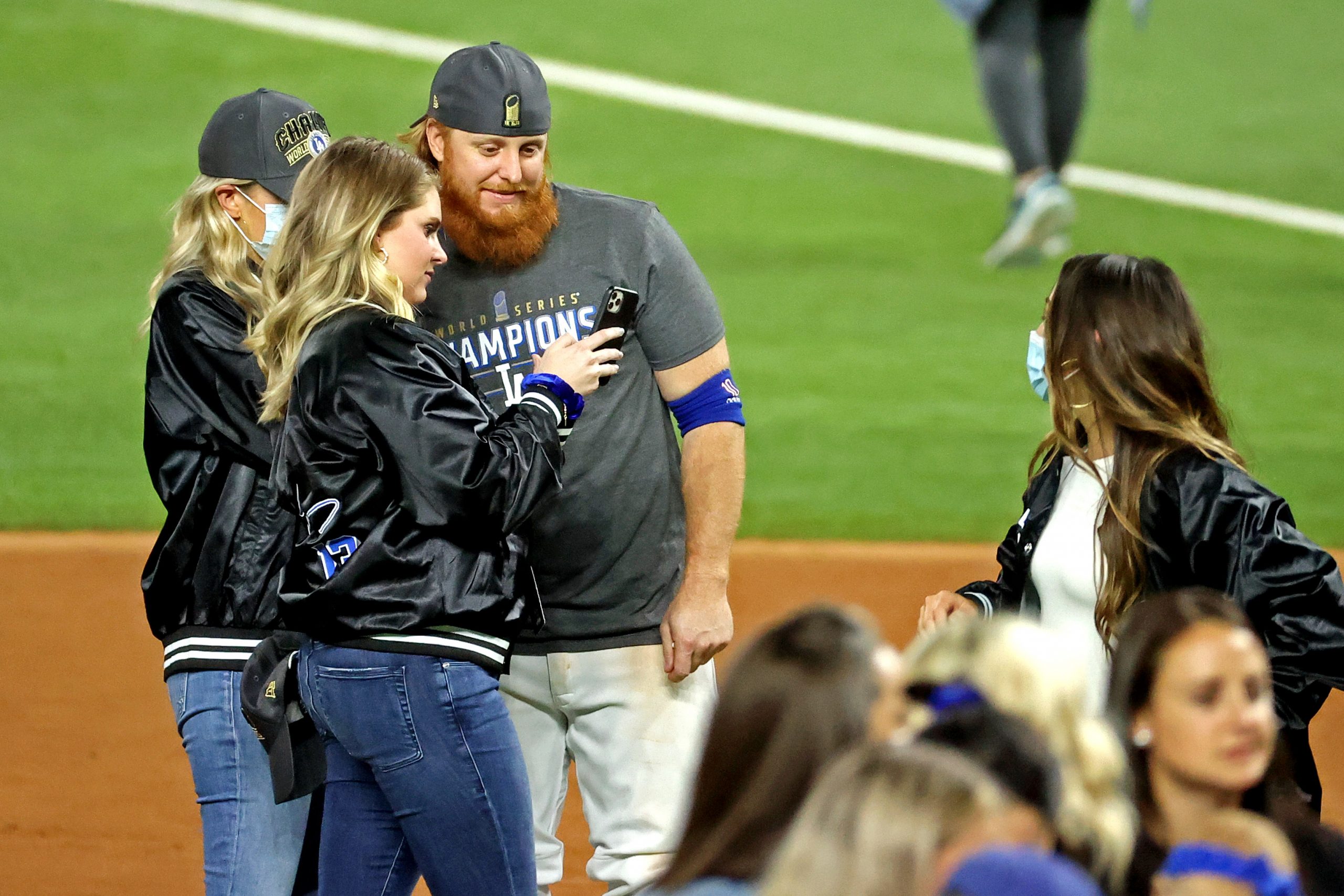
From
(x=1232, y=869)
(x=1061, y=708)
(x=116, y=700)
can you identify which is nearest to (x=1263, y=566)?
(x=1232, y=869)

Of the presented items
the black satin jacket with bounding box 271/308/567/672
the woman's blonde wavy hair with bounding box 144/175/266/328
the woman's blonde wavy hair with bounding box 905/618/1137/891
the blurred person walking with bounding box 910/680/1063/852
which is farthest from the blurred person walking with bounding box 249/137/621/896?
the blurred person walking with bounding box 910/680/1063/852

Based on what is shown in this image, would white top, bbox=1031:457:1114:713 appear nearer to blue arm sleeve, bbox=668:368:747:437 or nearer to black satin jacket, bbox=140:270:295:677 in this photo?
blue arm sleeve, bbox=668:368:747:437

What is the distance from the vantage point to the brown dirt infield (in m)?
4.89

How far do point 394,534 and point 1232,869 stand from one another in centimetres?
142

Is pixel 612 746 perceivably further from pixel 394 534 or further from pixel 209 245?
pixel 209 245

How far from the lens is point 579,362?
318 cm

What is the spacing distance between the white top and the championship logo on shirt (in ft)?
5.13

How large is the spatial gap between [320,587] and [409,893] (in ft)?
2.16

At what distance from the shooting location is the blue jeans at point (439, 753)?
2891mm

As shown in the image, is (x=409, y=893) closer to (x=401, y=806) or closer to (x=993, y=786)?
(x=401, y=806)

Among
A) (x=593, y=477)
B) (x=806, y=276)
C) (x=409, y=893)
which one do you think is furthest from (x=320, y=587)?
(x=806, y=276)

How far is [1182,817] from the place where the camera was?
2.53 meters

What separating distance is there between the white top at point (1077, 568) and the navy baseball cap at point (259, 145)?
156 centimetres

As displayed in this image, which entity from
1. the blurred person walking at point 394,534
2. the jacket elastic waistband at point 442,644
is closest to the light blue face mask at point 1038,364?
the blurred person walking at point 394,534
